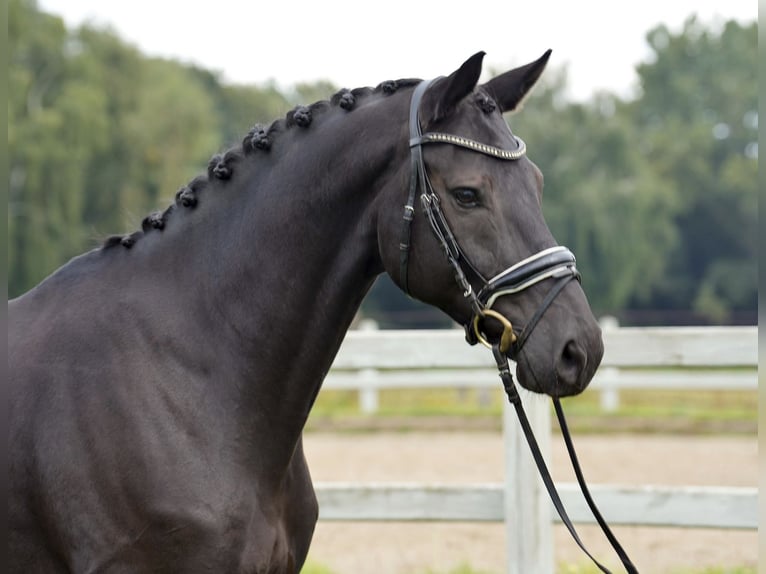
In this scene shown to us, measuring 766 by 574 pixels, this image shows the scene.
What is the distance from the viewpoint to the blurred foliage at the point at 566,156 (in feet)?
92.3

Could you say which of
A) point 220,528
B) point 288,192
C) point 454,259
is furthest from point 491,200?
point 220,528

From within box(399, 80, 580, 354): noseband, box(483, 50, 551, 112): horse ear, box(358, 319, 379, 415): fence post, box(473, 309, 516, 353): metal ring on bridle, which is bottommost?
box(358, 319, 379, 415): fence post

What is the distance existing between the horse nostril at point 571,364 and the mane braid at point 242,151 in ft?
3.53

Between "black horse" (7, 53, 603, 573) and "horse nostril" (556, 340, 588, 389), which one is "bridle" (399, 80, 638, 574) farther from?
"horse nostril" (556, 340, 588, 389)

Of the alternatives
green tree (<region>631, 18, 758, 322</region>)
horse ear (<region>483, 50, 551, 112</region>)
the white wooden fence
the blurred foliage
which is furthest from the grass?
green tree (<region>631, 18, 758, 322</region>)

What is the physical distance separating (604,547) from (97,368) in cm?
446

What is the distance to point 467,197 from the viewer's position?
8.93ft

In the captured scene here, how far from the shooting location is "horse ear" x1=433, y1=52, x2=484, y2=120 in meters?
2.71

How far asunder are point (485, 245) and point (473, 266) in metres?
0.07

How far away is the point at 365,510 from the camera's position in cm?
500

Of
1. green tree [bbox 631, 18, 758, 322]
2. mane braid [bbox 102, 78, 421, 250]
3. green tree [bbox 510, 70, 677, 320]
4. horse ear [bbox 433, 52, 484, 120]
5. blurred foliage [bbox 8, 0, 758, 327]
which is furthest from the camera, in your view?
green tree [bbox 631, 18, 758, 322]

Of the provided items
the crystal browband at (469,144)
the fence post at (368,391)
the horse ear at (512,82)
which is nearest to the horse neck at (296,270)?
the crystal browband at (469,144)

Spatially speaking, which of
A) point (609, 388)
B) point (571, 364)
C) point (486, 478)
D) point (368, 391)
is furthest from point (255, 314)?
point (368, 391)

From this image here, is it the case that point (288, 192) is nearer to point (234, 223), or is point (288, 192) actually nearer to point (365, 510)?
point (234, 223)
